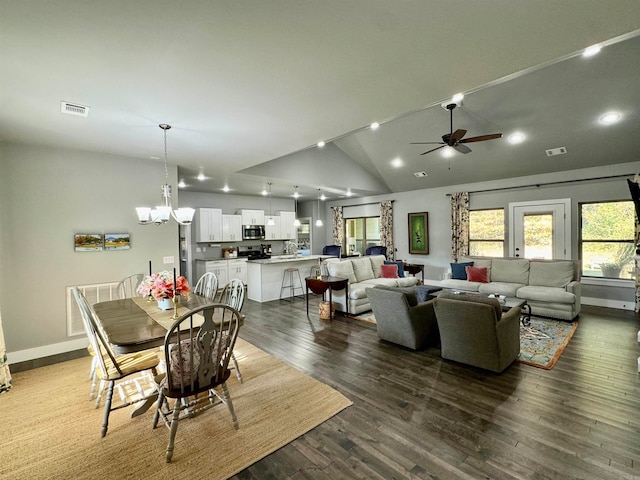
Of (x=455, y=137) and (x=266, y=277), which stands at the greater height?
(x=455, y=137)

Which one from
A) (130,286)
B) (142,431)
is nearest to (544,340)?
(142,431)

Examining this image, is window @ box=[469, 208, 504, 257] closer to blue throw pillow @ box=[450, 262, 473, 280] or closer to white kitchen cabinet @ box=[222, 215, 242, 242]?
blue throw pillow @ box=[450, 262, 473, 280]

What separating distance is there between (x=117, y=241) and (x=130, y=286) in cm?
69

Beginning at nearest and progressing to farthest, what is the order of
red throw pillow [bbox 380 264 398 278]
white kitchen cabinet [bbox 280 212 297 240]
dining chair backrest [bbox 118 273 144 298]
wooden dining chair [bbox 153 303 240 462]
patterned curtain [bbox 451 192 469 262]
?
1. wooden dining chair [bbox 153 303 240 462]
2. dining chair backrest [bbox 118 273 144 298]
3. red throw pillow [bbox 380 264 398 278]
4. patterned curtain [bbox 451 192 469 262]
5. white kitchen cabinet [bbox 280 212 297 240]

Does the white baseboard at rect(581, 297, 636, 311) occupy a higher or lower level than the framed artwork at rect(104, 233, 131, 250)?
lower

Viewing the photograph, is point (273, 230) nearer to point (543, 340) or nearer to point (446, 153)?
point (446, 153)

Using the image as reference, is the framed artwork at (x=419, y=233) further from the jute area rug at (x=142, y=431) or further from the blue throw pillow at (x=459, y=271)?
the jute area rug at (x=142, y=431)

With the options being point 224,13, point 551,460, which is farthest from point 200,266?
point 551,460

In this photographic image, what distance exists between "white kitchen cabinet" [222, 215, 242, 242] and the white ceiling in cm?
382

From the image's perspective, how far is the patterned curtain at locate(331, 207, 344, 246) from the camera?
10680 millimetres

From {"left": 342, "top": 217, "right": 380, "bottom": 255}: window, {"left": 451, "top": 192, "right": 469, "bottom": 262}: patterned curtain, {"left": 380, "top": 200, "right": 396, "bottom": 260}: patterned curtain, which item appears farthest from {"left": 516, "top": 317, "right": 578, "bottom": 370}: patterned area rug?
{"left": 342, "top": 217, "right": 380, "bottom": 255}: window

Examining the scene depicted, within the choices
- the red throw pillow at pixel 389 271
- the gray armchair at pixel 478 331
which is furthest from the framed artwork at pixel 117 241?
the red throw pillow at pixel 389 271

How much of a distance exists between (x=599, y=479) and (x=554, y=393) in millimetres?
1100

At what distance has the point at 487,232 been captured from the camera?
24.2ft
